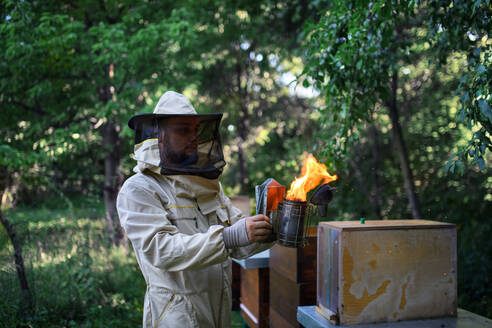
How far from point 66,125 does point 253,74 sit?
849cm

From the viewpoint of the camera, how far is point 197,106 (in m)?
10.5

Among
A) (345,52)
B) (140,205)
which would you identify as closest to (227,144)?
(345,52)

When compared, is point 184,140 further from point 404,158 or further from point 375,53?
point 404,158

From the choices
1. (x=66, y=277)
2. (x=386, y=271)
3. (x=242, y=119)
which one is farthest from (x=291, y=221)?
(x=242, y=119)

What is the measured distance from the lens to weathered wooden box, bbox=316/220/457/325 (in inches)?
73.5

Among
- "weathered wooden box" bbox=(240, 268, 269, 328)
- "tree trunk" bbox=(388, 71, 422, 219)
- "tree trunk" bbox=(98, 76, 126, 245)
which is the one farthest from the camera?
"tree trunk" bbox=(98, 76, 126, 245)

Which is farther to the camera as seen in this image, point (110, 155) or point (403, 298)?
point (110, 155)

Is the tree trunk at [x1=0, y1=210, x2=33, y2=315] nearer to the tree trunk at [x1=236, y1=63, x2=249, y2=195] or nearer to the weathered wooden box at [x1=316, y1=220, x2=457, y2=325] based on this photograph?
the weathered wooden box at [x1=316, y1=220, x2=457, y2=325]

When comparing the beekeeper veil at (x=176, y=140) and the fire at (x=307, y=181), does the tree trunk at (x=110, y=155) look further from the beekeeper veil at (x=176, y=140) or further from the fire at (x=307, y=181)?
the fire at (x=307, y=181)

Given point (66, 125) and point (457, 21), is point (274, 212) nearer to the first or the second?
point (457, 21)

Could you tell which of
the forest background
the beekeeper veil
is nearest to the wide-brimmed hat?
the beekeeper veil

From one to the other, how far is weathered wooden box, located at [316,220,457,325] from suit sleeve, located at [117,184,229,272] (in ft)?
1.84

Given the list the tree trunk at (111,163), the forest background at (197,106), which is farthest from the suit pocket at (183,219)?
the tree trunk at (111,163)

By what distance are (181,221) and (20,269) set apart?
2982mm
